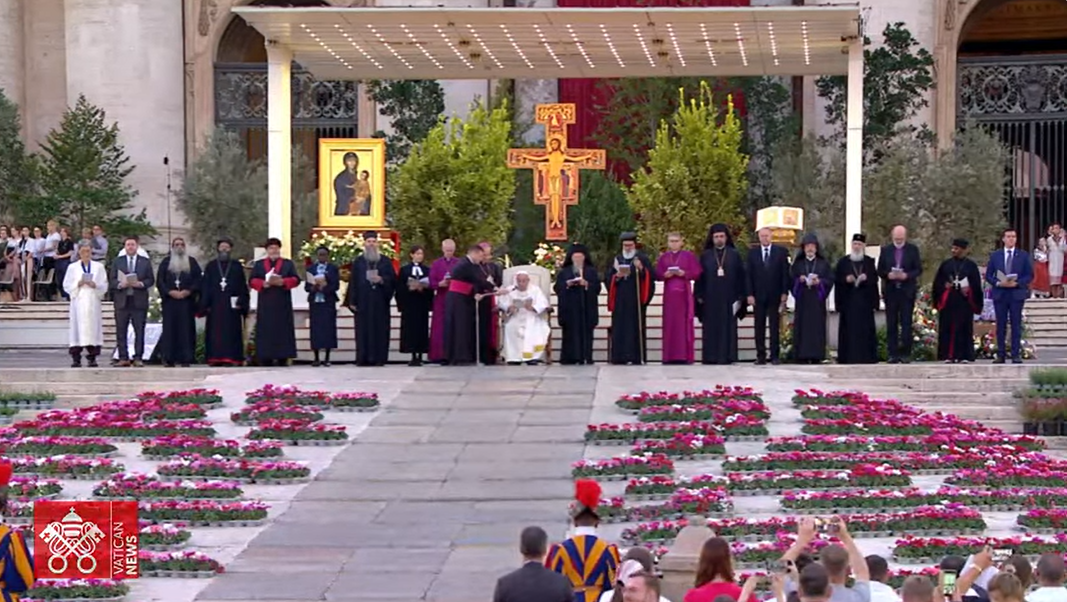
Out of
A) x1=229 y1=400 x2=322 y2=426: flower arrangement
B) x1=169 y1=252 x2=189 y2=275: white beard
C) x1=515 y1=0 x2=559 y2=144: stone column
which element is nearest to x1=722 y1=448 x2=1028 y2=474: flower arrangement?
x1=229 y1=400 x2=322 y2=426: flower arrangement

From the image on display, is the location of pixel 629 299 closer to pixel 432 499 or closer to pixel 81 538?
pixel 432 499

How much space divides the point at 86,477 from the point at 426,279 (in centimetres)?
742

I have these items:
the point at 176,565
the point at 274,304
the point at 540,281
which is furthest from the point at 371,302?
the point at 176,565

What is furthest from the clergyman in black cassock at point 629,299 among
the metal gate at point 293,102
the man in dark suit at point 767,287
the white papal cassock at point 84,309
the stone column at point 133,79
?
the metal gate at point 293,102

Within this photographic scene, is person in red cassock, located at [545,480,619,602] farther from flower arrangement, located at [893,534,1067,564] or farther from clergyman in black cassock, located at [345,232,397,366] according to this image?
clergyman in black cassock, located at [345,232,397,366]

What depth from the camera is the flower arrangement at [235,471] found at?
1791 cm

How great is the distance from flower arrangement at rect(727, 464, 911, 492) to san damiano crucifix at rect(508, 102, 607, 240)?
1361 cm

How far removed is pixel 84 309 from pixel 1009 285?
1047 cm

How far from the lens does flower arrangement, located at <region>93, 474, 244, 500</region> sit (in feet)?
55.9

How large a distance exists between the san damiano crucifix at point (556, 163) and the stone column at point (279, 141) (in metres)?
5.08

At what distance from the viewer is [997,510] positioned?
16.6m

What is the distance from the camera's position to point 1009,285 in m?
23.3

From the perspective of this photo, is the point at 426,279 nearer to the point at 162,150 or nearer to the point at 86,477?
the point at 86,477

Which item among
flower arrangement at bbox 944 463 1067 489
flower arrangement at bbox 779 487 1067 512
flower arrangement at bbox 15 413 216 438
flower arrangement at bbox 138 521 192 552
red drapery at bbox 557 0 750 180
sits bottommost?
flower arrangement at bbox 138 521 192 552
